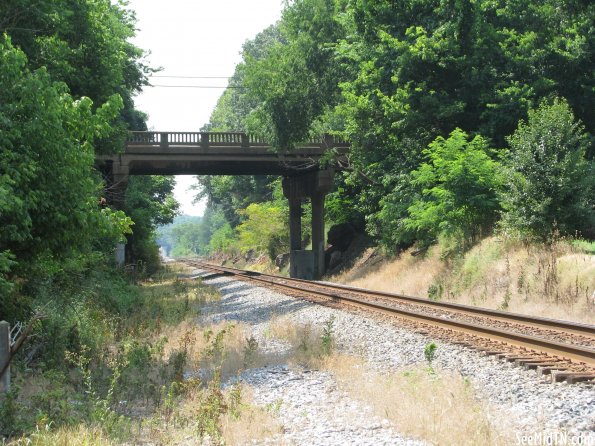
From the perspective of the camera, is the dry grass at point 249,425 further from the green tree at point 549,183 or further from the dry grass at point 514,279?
the green tree at point 549,183

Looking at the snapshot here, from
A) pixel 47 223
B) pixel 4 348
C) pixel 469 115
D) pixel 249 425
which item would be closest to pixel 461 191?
pixel 469 115

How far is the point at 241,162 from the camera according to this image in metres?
32.1

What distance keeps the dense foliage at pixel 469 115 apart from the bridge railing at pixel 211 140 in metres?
1.69

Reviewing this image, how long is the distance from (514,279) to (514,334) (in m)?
6.98

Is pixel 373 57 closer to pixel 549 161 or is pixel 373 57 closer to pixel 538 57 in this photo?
pixel 538 57

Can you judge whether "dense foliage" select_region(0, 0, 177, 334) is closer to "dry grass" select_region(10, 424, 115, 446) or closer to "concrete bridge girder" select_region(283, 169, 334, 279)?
"dry grass" select_region(10, 424, 115, 446)

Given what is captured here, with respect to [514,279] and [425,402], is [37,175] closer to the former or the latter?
[425,402]

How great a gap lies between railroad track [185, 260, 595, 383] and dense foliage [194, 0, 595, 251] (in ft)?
16.6

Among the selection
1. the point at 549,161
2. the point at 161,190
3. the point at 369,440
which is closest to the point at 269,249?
the point at 161,190

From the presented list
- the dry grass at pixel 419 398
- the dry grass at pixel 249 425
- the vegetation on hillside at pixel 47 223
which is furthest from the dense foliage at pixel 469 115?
the dry grass at pixel 249 425

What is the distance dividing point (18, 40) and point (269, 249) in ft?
112

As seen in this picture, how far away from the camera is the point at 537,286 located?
15.2 meters

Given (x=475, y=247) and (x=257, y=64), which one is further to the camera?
(x=257, y=64)

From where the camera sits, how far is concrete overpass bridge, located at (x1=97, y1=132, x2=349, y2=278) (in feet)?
97.8
